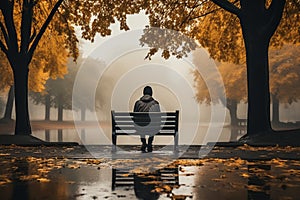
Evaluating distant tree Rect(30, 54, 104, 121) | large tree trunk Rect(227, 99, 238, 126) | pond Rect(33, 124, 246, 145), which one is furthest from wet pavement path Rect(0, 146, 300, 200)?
distant tree Rect(30, 54, 104, 121)

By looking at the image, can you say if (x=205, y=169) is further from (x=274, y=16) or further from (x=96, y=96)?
(x=96, y=96)

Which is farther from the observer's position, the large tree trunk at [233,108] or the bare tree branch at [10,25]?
the large tree trunk at [233,108]

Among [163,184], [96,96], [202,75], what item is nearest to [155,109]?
[163,184]

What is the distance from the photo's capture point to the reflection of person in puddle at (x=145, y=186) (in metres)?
6.51

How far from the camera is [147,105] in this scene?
41.2 feet

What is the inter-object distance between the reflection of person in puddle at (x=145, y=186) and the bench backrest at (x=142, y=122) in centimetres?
386

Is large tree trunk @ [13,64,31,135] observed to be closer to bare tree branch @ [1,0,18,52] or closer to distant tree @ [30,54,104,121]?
bare tree branch @ [1,0,18,52]

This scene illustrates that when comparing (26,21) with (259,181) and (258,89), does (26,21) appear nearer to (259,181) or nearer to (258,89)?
(258,89)

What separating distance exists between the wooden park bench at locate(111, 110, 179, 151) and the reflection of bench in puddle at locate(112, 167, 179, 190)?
310 centimetres

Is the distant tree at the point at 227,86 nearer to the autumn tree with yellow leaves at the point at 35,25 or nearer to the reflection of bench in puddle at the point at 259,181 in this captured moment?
the autumn tree with yellow leaves at the point at 35,25

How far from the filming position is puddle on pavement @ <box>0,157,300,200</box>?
6.68 m

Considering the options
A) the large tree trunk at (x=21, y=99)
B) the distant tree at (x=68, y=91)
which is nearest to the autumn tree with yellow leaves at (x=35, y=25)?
the large tree trunk at (x=21, y=99)

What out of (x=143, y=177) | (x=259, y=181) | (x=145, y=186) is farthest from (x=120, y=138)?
(x=145, y=186)

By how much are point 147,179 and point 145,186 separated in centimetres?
74
